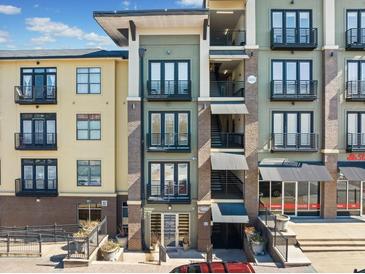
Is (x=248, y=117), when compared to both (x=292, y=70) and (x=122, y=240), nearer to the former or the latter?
(x=292, y=70)

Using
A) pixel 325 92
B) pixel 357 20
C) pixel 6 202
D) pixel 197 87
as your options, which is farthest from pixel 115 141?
pixel 357 20

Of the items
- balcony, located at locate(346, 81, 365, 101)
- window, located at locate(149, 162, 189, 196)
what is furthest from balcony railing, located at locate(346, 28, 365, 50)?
window, located at locate(149, 162, 189, 196)

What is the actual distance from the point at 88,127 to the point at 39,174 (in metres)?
4.70

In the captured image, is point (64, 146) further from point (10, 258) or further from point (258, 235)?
point (258, 235)

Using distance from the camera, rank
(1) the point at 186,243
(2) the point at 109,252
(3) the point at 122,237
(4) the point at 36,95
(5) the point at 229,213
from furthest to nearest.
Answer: (4) the point at 36,95
(3) the point at 122,237
(1) the point at 186,243
(5) the point at 229,213
(2) the point at 109,252

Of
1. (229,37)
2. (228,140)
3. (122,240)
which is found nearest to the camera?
(122,240)

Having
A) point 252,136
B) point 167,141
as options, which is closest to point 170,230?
point 167,141

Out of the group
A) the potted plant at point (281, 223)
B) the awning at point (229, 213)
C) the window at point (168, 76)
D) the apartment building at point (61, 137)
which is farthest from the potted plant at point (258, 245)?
the window at point (168, 76)

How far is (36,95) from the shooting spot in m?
20.5

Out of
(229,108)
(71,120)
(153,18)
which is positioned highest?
(153,18)

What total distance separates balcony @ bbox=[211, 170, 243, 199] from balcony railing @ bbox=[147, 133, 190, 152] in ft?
13.3

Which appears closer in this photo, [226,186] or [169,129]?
[169,129]

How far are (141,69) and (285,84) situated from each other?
9.05 meters

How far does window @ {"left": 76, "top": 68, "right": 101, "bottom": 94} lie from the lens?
67.3 ft
